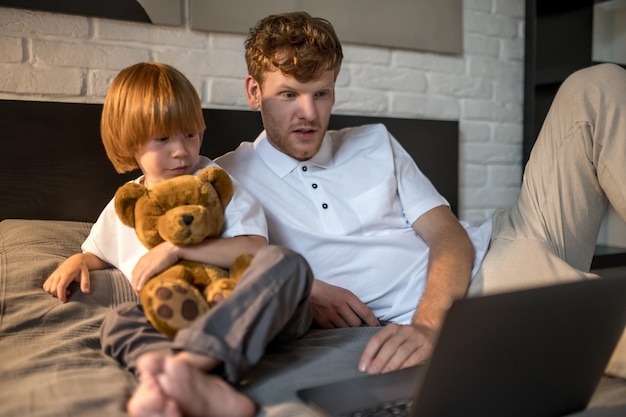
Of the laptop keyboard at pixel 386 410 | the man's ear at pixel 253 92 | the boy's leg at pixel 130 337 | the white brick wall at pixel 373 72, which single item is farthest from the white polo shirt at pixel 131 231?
the white brick wall at pixel 373 72

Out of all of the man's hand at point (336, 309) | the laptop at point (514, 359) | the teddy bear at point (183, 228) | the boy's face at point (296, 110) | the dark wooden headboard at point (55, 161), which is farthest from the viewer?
the dark wooden headboard at point (55, 161)

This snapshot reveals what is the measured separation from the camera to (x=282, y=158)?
4.48ft

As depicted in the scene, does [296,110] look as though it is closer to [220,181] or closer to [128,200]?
[220,181]

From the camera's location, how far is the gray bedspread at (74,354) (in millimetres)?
762

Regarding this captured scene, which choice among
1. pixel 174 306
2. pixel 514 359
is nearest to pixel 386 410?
pixel 514 359

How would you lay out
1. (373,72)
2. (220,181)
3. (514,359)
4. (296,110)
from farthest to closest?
(373,72), (296,110), (220,181), (514,359)

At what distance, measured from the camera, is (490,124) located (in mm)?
2223

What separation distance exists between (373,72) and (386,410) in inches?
56.4

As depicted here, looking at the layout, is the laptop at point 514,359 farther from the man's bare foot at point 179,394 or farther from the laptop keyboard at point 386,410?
the man's bare foot at point 179,394

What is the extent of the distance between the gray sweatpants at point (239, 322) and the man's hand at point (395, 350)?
0.42 ft

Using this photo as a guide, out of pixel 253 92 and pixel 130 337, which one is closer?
pixel 130 337

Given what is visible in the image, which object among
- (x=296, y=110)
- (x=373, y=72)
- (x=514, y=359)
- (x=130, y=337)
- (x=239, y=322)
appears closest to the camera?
(x=514, y=359)

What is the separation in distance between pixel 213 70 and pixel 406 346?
1071 millimetres

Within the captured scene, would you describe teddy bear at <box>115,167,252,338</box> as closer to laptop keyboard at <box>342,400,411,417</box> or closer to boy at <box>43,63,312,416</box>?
boy at <box>43,63,312,416</box>
